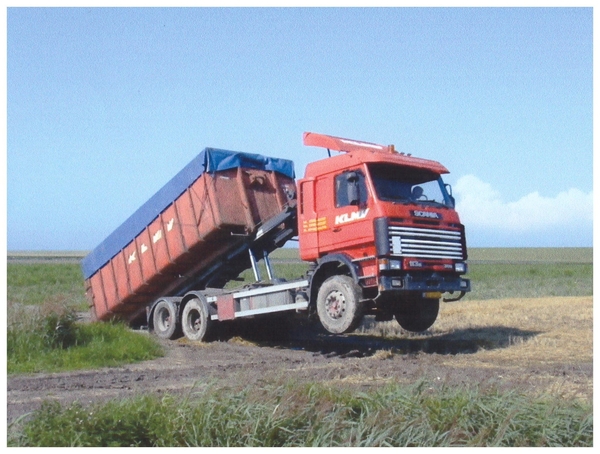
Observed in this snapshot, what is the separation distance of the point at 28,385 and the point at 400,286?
17.1 feet

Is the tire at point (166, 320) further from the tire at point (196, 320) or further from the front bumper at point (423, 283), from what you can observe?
the front bumper at point (423, 283)

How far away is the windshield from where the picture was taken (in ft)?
36.0

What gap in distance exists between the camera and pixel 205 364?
10695 mm

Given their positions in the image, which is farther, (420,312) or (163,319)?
(163,319)

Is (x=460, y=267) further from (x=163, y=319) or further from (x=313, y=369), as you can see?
(x=163, y=319)

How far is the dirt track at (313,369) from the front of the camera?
7.39 m

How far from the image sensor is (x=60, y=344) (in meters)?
10.5

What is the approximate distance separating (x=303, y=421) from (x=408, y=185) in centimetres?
645

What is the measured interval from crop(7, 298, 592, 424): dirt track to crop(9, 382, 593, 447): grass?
47 cm

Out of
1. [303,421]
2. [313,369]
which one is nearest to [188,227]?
[313,369]

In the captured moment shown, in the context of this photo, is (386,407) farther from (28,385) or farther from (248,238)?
(248,238)

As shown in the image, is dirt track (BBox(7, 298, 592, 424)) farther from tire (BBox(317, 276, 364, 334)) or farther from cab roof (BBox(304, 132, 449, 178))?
cab roof (BBox(304, 132, 449, 178))

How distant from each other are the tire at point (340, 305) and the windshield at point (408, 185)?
142 cm

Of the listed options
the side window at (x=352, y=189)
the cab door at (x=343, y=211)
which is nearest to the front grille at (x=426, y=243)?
the cab door at (x=343, y=211)
